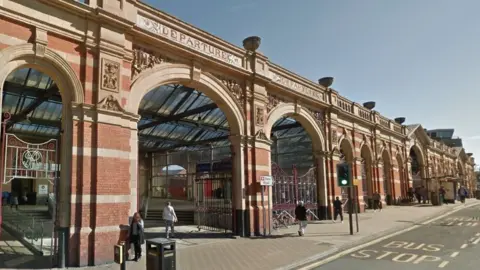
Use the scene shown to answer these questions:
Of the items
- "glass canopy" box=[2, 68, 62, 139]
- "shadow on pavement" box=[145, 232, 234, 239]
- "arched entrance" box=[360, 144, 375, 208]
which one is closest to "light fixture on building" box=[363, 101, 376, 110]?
"arched entrance" box=[360, 144, 375, 208]

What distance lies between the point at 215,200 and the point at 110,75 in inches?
337

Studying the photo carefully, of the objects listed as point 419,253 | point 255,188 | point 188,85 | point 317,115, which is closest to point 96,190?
point 188,85

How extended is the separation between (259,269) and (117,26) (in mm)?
8079

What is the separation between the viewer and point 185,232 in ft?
54.0

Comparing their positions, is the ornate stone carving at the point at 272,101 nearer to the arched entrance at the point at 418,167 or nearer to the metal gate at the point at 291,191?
the metal gate at the point at 291,191

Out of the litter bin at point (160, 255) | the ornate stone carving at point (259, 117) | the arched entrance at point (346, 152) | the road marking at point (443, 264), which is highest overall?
the ornate stone carving at point (259, 117)

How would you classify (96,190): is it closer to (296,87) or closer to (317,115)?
(296,87)

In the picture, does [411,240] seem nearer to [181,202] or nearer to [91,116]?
[91,116]

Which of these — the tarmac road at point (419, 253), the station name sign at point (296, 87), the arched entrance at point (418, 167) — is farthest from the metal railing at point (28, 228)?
the arched entrance at point (418, 167)

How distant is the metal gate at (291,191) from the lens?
60.8ft

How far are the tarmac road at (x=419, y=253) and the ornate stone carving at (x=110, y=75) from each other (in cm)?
761

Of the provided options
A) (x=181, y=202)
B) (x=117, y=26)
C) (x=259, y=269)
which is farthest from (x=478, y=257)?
(x=181, y=202)

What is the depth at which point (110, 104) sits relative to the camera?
10766 millimetres

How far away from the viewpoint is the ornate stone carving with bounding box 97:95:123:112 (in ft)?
34.7
